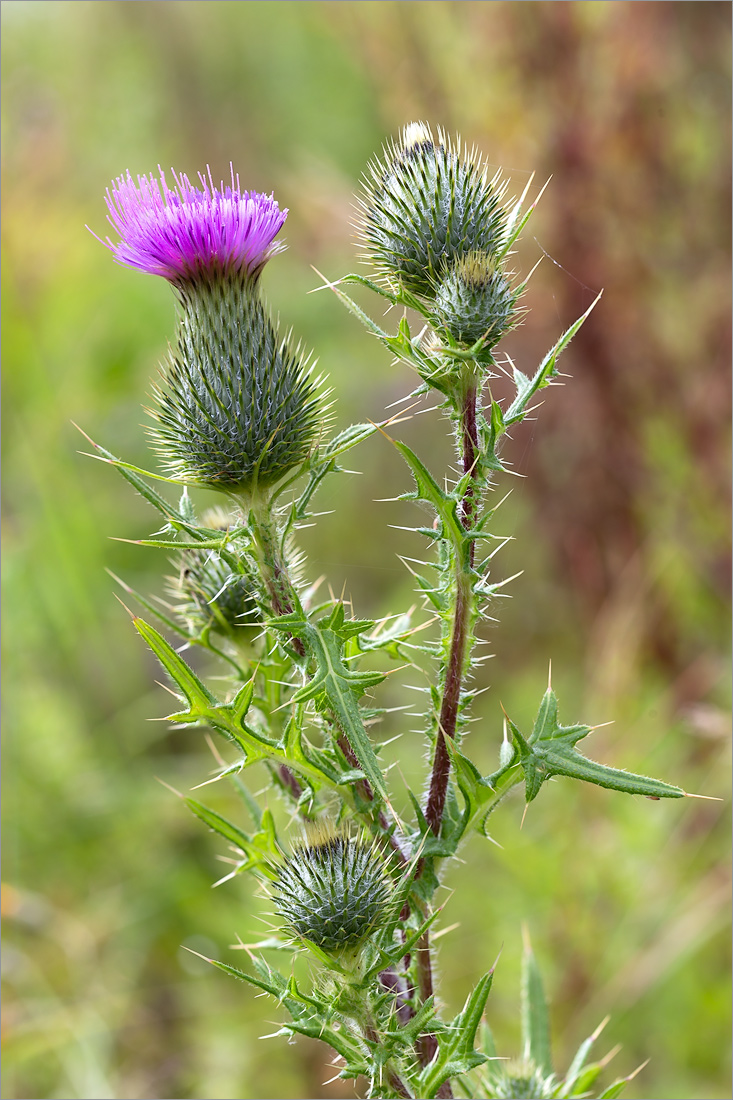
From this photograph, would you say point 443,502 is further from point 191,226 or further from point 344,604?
point 191,226

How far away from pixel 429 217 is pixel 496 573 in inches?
133

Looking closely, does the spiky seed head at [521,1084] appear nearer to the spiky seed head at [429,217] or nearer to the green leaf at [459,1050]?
the green leaf at [459,1050]

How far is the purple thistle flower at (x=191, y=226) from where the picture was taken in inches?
Answer: 71.4

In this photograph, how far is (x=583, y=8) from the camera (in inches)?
204

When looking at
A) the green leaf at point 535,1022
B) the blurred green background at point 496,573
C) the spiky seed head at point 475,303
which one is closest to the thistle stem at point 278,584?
the spiky seed head at point 475,303

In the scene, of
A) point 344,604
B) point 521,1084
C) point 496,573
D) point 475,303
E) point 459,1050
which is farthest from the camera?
point 496,573

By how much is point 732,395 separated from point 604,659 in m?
1.80

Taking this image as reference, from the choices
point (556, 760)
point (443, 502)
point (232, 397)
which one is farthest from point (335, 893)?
point (232, 397)

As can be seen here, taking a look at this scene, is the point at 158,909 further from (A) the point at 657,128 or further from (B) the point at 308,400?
(A) the point at 657,128

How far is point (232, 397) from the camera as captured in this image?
1.86 metres

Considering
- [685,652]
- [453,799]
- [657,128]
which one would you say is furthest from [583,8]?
[453,799]

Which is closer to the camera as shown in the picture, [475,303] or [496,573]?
[475,303]

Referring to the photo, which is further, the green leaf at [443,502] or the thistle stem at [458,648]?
the thistle stem at [458,648]

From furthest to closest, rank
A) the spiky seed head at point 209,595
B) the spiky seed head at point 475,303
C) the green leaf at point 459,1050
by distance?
the spiky seed head at point 209,595 < the spiky seed head at point 475,303 < the green leaf at point 459,1050
